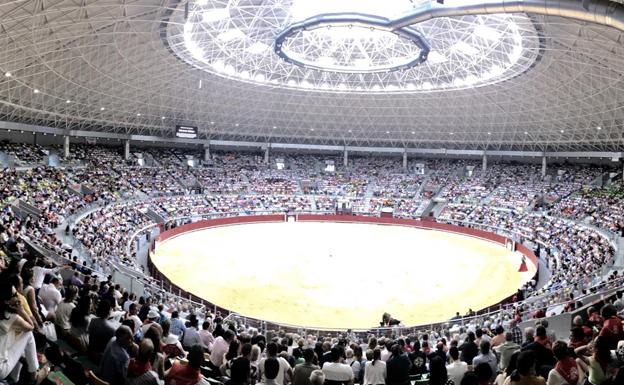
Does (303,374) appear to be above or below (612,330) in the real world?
below

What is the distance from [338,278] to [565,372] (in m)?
29.0

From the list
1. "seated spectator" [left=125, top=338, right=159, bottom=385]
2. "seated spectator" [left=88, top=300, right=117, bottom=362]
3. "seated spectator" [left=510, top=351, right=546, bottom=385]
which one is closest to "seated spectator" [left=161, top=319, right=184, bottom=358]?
"seated spectator" [left=88, top=300, right=117, bottom=362]

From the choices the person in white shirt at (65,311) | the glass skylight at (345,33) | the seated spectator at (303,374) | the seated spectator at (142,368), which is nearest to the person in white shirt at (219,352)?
the seated spectator at (303,374)

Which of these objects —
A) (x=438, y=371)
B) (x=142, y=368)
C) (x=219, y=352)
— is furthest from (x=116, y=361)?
(x=438, y=371)

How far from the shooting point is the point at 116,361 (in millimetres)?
6727

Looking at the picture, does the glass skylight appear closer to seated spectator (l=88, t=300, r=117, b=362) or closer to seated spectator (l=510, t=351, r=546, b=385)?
seated spectator (l=88, t=300, r=117, b=362)

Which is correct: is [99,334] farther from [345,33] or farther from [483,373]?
[345,33]

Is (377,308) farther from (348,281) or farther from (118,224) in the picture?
(118,224)

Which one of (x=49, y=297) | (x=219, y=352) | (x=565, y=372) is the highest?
(x=565, y=372)

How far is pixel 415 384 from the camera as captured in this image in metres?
9.72

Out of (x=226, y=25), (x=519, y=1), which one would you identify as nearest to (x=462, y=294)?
(x=519, y=1)

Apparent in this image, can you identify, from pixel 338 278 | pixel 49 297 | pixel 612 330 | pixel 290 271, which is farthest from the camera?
pixel 290 271

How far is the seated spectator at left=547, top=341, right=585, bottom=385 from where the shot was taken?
7129 mm

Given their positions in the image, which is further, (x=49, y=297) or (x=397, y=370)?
(x=49, y=297)
